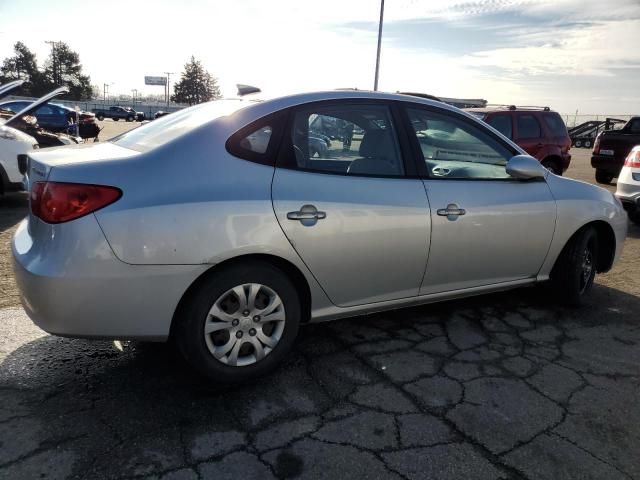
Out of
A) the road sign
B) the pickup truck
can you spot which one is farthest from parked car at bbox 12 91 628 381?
the road sign

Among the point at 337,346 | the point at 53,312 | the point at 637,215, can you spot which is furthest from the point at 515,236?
the point at 637,215

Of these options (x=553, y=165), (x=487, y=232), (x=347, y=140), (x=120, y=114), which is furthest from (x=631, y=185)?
(x=120, y=114)

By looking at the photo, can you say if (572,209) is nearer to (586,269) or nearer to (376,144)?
(586,269)

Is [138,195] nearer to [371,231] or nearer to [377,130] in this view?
[371,231]

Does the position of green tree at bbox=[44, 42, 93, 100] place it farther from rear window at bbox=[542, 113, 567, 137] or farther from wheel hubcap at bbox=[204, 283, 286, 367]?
wheel hubcap at bbox=[204, 283, 286, 367]

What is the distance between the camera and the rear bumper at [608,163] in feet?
38.0

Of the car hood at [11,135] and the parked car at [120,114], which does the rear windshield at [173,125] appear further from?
the parked car at [120,114]

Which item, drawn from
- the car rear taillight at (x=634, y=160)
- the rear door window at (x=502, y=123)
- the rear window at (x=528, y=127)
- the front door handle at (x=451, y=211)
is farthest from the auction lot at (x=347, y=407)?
the rear window at (x=528, y=127)

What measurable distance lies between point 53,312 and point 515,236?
2945mm

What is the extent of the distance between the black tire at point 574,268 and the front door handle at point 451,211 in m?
1.34

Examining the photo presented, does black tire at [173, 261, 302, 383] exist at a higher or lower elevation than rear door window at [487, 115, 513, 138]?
lower

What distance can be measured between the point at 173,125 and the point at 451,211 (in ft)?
5.92

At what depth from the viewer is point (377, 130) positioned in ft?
10.7

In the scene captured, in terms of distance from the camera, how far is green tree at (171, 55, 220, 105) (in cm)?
9412
